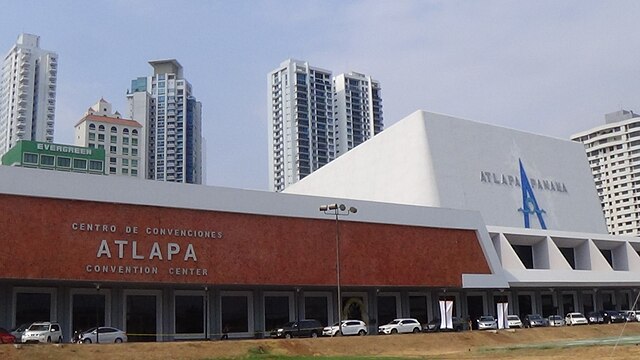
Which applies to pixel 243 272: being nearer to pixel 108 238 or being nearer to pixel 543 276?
pixel 108 238

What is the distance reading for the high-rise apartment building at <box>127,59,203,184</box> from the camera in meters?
153

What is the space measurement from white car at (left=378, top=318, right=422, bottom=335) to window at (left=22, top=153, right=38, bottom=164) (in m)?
68.3

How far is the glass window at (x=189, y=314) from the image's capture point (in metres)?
47.7

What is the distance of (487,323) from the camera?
56312 millimetres

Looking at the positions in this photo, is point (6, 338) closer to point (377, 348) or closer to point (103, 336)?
point (103, 336)

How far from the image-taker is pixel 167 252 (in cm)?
4472

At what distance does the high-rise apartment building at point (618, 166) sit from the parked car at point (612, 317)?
80256mm

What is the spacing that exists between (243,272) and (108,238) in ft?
28.7

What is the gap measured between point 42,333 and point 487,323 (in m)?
32.2

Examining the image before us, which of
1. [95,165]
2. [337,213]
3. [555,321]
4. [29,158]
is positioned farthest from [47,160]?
[555,321]

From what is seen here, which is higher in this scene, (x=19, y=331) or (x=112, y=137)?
(x=112, y=137)

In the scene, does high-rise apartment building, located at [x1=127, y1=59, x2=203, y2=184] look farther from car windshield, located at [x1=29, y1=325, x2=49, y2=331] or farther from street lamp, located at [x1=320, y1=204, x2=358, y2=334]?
car windshield, located at [x1=29, y1=325, x2=49, y2=331]

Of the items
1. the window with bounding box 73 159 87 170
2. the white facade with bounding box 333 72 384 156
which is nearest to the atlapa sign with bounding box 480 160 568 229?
the window with bounding box 73 159 87 170

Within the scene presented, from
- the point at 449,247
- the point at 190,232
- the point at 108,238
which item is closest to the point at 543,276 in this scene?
the point at 449,247
